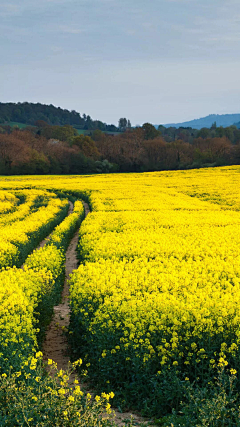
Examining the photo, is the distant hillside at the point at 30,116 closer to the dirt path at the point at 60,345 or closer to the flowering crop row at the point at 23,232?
the flowering crop row at the point at 23,232

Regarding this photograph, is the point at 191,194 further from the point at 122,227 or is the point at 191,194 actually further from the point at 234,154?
the point at 234,154

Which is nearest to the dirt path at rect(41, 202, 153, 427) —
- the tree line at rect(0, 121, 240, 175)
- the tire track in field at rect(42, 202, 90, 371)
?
the tire track in field at rect(42, 202, 90, 371)

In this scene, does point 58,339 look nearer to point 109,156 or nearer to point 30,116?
point 109,156

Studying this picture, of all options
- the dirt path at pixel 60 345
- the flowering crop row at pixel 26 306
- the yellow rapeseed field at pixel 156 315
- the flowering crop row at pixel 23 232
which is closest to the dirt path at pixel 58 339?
the dirt path at pixel 60 345

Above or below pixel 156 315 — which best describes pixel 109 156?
above

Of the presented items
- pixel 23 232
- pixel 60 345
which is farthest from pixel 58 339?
pixel 23 232

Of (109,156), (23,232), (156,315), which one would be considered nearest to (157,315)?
(156,315)

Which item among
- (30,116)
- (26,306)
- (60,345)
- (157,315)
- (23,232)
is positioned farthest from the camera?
(30,116)

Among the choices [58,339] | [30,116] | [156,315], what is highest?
[30,116]

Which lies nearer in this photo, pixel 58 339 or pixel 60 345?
pixel 60 345

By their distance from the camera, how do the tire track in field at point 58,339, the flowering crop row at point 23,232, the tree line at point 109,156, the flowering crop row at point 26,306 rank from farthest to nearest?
the tree line at point 109,156 → the flowering crop row at point 23,232 → the tire track in field at point 58,339 → the flowering crop row at point 26,306

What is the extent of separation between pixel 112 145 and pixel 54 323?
7545cm

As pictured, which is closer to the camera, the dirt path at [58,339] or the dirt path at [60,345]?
the dirt path at [60,345]

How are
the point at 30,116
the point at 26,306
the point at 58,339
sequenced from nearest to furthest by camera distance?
1. the point at 26,306
2. the point at 58,339
3. the point at 30,116
